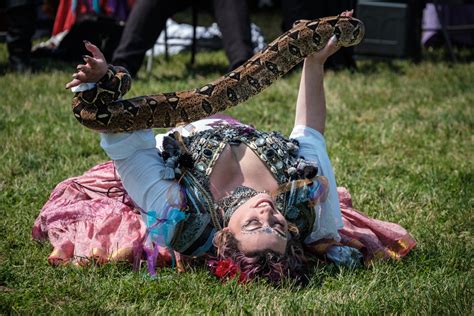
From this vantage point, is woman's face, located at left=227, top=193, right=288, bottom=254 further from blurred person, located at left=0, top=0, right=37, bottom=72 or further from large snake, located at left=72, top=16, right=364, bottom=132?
blurred person, located at left=0, top=0, right=37, bottom=72

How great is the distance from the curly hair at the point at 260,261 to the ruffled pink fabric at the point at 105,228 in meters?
0.50

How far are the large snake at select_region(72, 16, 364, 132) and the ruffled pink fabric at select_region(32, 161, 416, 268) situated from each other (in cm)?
66

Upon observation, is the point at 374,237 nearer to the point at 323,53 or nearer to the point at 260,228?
the point at 260,228

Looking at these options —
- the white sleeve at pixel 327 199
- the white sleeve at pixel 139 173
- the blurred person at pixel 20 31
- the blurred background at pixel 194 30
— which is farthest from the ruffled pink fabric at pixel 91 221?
the blurred person at pixel 20 31

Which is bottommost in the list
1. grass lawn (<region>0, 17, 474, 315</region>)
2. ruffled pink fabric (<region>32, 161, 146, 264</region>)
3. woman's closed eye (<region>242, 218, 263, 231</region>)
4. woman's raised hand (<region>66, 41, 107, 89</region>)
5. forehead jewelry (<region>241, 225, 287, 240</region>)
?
grass lawn (<region>0, 17, 474, 315</region>)

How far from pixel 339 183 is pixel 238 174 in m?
1.80

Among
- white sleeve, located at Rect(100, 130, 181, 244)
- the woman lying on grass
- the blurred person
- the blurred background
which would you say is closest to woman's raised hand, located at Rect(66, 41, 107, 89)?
the woman lying on grass

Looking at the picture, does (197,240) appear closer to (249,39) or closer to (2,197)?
(2,197)

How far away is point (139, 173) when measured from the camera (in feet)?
15.4

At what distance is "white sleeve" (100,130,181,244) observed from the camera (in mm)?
4637

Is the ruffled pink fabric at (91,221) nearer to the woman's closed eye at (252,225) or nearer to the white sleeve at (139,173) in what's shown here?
the white sleeve at (139,173)

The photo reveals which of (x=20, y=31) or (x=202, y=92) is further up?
(x=202, y=92)

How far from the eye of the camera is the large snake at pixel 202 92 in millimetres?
4629

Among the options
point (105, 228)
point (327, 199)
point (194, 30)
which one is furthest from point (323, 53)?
point (194, 30)
